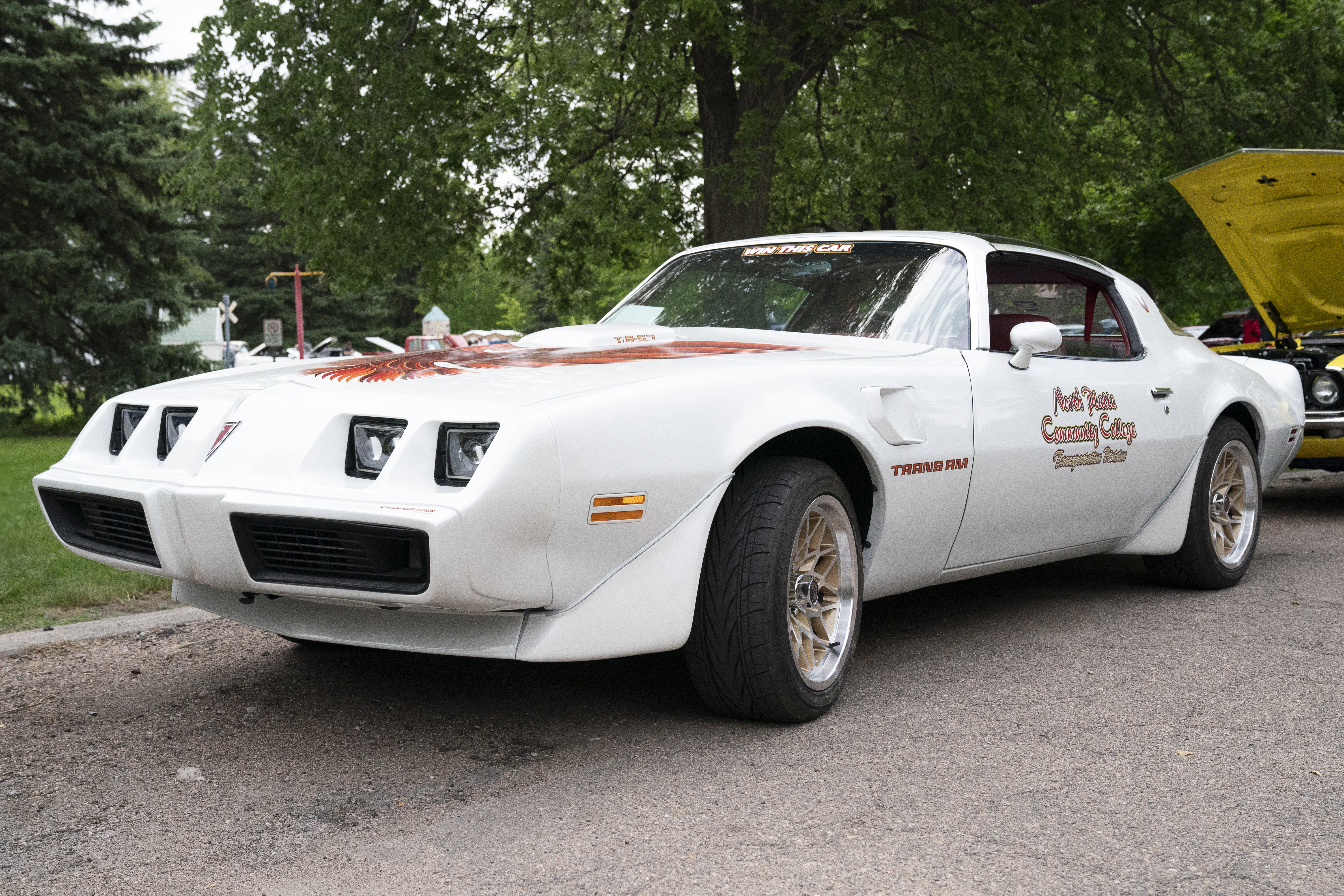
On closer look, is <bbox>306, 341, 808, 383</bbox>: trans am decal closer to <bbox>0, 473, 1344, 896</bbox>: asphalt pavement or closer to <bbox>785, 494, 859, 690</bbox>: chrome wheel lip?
<bbox>785, 494, 859, 690</bbox>: chrome wheel lip

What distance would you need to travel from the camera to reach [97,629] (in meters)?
4.67

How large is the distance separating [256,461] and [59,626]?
7.39 feet

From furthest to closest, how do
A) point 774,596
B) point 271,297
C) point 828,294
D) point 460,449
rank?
point 271,297, point 828,294, point 774,596, point 460,449

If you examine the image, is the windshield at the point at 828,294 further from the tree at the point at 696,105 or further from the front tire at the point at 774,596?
the tree at the point at 696,105

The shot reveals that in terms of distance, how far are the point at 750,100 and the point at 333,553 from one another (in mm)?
8060

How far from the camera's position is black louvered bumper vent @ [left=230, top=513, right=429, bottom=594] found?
2818 millimetres

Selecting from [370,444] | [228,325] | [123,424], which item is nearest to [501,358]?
[370,444]

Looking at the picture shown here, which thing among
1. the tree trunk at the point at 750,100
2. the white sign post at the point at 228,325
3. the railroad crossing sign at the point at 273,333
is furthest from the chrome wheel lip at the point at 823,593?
the railroad crossing sign at the point at 273,333

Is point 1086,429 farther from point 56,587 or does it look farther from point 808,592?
point 56,587

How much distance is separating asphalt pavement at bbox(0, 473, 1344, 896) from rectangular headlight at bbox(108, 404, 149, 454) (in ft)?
2.58

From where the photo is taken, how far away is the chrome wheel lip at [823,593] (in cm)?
349

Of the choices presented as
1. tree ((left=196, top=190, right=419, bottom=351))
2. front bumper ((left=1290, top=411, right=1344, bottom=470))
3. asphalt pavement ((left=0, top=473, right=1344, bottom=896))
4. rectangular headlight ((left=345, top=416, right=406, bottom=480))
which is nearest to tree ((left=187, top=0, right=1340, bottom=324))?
front bumper ((left=1290, top=411, right=1344, bottom=470))

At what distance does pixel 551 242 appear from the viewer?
13523mm

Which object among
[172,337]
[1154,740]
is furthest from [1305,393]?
[172,337]
